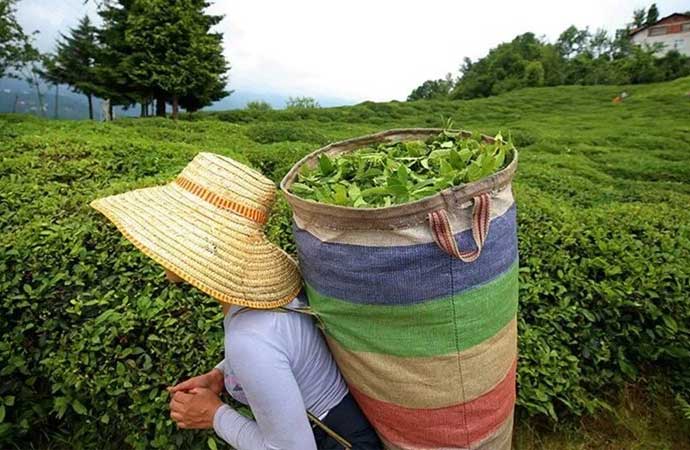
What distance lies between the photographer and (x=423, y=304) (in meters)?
1.16

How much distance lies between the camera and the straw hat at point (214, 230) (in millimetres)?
1234

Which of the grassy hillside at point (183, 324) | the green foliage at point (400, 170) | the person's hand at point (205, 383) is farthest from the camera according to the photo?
the grassy hillside at point (183, 324)

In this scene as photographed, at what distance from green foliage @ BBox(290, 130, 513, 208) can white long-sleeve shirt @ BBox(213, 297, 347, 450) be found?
0.34 meters

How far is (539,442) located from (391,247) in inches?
72.9

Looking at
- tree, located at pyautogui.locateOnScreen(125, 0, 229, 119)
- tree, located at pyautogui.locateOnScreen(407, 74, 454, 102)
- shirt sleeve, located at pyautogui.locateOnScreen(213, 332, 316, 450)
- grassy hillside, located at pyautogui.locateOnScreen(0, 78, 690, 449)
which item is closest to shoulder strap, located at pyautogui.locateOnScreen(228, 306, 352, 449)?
shirt sleeve, located at pyautogui.locateOnScreen(213, 332, 316, 450)

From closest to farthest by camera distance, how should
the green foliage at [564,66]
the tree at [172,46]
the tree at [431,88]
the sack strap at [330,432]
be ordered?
the sack strap at [330,432] < the tree at [172,46] < the green foliage at [564,66] < the tree at [431,88]

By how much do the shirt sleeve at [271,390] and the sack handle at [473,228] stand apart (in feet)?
1.53

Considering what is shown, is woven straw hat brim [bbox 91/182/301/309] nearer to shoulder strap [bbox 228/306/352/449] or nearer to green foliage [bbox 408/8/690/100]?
shoulder strap [bbox 228/306/352/449]

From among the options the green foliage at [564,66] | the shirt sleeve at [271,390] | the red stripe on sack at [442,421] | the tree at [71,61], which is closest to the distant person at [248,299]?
the shirt sleeve at [271,390]

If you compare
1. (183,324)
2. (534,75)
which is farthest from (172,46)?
(534,75)

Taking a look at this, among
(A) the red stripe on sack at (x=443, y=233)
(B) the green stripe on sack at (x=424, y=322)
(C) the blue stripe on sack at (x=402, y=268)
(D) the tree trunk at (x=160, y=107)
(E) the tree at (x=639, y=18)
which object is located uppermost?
(E) the tree at (x=639, y=18)

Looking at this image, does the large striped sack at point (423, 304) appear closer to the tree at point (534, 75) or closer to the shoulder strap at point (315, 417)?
the shoulder strap at point (315, 417)

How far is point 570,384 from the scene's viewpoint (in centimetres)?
241

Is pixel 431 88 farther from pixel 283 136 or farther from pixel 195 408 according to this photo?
pixel 195 408
